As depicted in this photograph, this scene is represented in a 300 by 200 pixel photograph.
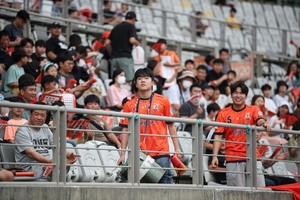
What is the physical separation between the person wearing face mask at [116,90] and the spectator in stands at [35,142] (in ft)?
19.6

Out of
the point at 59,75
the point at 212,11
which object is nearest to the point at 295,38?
the point at 212,11

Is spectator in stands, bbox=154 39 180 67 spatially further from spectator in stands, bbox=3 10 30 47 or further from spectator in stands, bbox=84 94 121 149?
spectator in stands, bbox=84 94 121 149

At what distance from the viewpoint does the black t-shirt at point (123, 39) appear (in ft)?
57.8

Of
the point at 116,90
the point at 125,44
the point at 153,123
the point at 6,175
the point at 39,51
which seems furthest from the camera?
the point at 125,44

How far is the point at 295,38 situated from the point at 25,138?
18849mm

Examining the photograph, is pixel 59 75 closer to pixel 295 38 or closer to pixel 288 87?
pixel 288 87

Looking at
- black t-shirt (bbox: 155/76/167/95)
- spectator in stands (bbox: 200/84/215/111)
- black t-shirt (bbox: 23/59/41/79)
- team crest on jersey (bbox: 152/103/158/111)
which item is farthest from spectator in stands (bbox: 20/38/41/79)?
team crest on jersey (bbox: 152/103/158/111)

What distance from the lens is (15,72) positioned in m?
15.0

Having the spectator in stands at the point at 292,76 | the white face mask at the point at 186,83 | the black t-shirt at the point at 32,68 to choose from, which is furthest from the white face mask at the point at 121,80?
the spectator in stands at the point at 292,76

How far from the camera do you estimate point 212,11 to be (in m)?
29.0

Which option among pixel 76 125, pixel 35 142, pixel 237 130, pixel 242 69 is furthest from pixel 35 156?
pixel 242 69

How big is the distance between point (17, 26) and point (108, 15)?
5045 mm

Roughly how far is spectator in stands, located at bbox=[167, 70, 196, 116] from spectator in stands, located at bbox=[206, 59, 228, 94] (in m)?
2.60

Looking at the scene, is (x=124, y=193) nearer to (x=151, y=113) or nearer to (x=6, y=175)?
(x=151, y=113)
